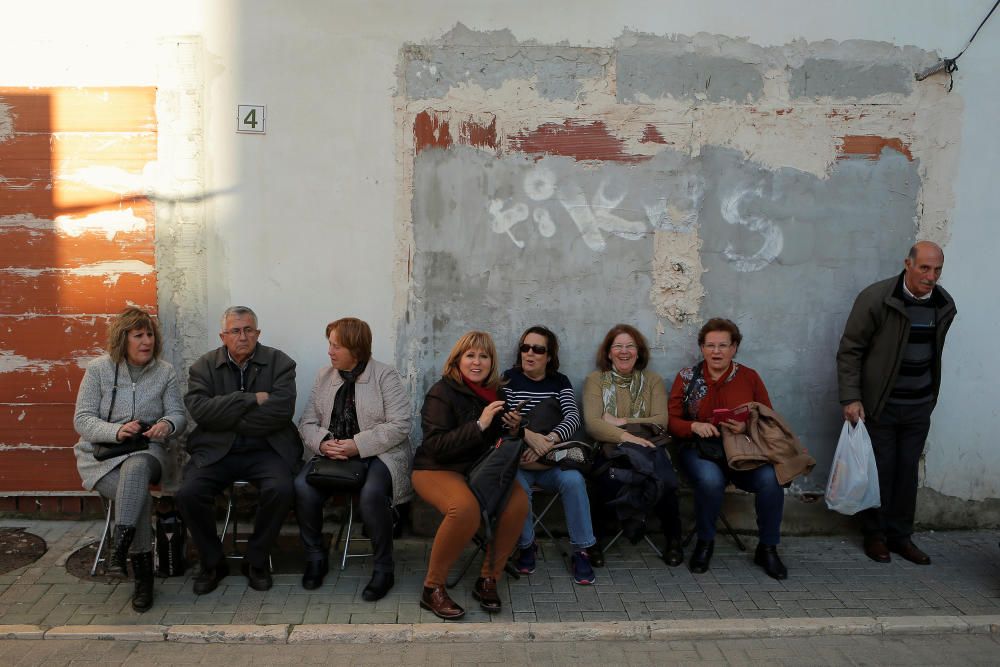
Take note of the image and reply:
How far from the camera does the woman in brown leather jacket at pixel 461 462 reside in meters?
4.26

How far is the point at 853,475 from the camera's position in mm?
4973

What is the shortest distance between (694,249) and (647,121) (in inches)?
36.1

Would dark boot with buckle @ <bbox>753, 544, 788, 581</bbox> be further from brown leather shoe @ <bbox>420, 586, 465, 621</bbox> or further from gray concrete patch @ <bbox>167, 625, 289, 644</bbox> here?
gray concrete patch @ <bbox>167, 625, 289, 644</bbox>

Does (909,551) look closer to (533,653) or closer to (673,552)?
(673,552)

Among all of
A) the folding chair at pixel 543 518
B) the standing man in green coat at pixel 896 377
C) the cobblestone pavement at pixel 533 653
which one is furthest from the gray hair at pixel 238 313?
the standing man in green coat at pixel 896 377

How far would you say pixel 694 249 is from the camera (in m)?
5.37

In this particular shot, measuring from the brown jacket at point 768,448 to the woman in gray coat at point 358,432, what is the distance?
2.00 m

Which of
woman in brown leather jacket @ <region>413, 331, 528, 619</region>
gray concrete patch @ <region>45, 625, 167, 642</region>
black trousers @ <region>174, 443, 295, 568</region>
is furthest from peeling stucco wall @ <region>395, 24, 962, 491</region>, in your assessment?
gray concrete patch @ <region>45, 625, 167, 642</region>

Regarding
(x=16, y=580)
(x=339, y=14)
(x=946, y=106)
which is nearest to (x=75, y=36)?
(x=339, y=14)

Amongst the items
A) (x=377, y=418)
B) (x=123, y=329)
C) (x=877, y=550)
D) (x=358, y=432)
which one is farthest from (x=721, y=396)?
(x=123, y=329)

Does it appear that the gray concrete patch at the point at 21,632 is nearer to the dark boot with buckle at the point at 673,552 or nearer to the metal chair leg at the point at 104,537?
the metal chair leg at the point at 104,537

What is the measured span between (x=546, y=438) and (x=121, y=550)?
2446 mm

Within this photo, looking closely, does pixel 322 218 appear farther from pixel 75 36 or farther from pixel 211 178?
pixel 75 36

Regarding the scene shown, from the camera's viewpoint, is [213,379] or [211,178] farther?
[211,178]
